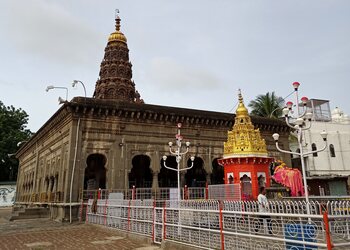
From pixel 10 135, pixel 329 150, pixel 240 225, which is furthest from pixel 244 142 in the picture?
pixel 10 135

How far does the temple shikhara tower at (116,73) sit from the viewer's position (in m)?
32.0

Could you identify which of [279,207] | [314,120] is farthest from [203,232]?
[314,120]

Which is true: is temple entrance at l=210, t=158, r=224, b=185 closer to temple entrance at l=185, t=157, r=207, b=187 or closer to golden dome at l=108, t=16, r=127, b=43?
temple entrance at l=185, t=157, r=207, b=187

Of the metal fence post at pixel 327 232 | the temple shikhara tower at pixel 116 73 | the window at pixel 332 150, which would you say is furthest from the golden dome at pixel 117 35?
the metal fence post at pixel 327 232

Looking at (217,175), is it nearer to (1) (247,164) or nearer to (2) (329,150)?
(1) (247,164)

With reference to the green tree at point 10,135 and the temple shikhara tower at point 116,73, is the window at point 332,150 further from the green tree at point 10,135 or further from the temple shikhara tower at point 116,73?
the green tree at point 10,135

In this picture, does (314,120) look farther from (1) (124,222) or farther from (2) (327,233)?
(2) (327,233)

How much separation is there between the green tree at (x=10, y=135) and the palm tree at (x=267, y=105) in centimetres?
4005

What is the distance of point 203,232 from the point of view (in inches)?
296

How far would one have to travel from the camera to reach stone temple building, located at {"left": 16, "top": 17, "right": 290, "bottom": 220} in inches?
766

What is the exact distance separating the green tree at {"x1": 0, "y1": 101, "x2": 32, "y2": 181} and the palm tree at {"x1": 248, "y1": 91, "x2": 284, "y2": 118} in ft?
131

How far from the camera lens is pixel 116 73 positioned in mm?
32469

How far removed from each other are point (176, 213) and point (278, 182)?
12.0 meters

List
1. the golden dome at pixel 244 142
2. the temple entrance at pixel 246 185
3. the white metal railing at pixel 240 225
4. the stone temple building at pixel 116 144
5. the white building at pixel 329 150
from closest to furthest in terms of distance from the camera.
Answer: the white metal railing at pixel 240 225 < the temple entrance at pixel 246 185 < the golden dome at pixel 244 142 < the stone temple building at pixel 116 144 < the white building at pixel 329 150
